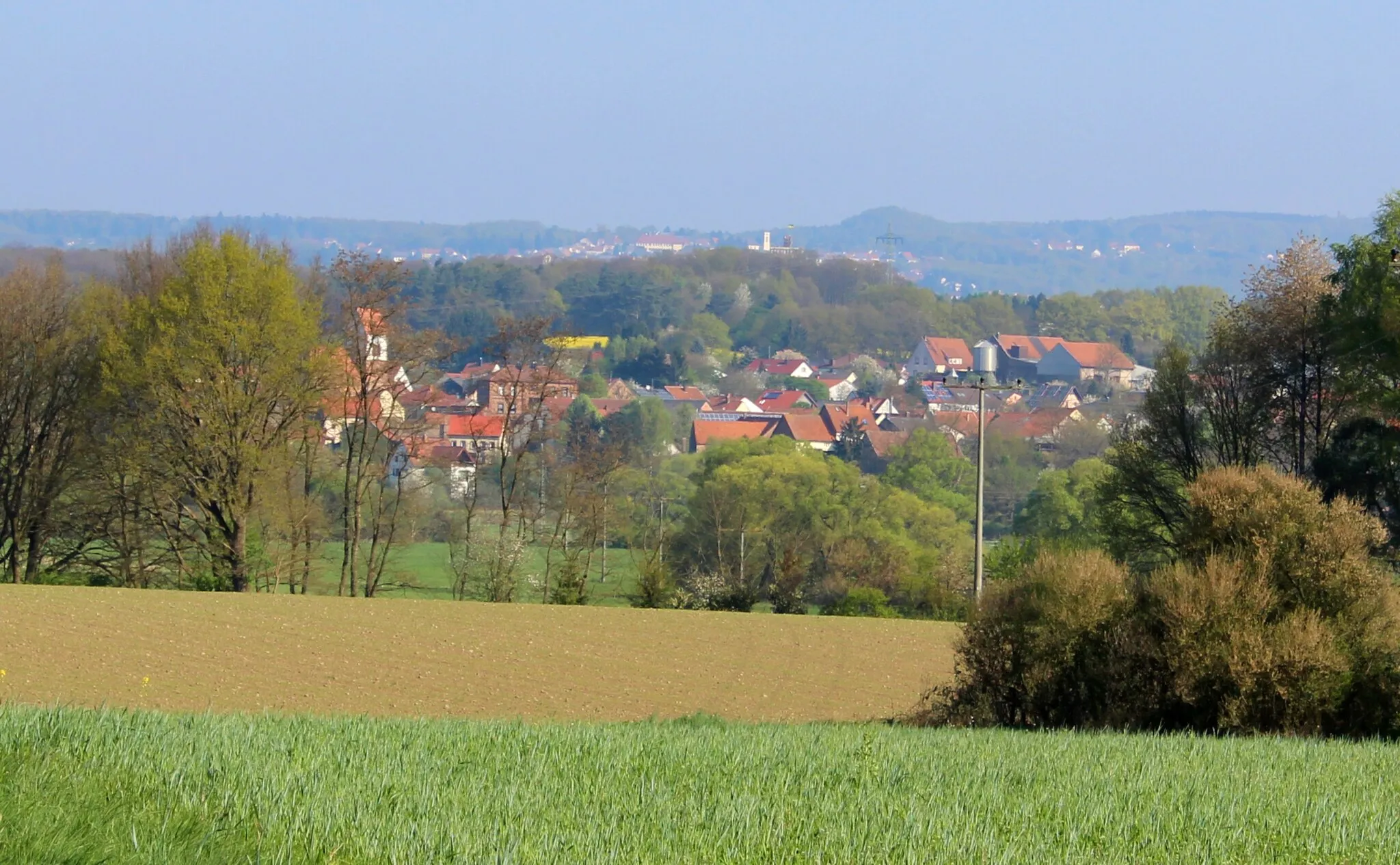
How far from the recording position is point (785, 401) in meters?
157

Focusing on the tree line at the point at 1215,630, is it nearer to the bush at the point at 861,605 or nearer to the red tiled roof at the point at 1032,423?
the bush at the point at 861,605

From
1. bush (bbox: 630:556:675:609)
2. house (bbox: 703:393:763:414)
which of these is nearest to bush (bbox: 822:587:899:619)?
bush (bbox: 630:556:675:609)

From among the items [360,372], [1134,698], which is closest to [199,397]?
[360,372]

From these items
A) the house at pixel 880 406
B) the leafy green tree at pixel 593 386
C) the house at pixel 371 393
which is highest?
the house at pixel 371 393

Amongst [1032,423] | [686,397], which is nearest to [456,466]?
[1032,423]

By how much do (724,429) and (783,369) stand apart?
60.1 m

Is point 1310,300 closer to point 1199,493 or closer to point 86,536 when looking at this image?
point 1199,493

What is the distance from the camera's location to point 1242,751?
11.8 m

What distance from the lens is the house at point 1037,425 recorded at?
104m

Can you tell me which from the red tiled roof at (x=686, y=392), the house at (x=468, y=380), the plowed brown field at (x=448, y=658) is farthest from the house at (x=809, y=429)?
the plowed brown field at (x=448, y=658)

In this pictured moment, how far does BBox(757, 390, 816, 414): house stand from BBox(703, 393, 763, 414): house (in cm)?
110

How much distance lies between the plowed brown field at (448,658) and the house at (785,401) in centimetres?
12145

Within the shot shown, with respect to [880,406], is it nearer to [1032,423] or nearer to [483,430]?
[1032,423]

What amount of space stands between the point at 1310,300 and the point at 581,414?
6244 cm
